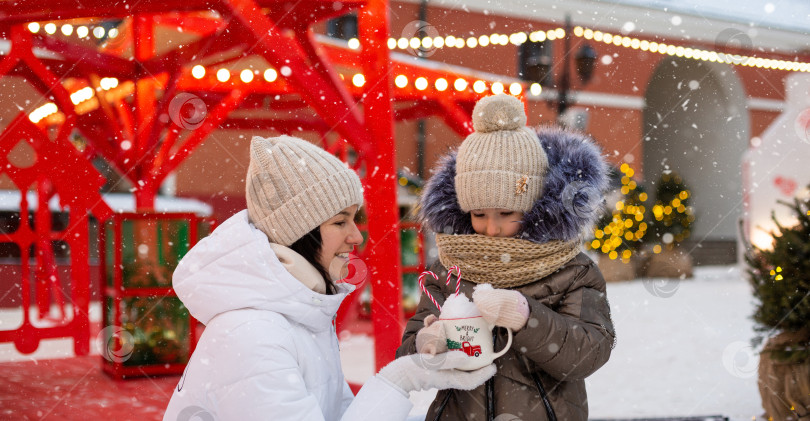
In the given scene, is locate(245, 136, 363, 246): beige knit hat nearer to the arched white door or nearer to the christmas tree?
the christmas tree

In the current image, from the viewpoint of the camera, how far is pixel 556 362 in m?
1.90

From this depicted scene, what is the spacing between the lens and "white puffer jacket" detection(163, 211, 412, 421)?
154 cm

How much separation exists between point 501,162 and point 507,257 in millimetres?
278

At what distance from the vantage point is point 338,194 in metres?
1.88

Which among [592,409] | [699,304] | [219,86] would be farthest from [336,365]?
[699,304]

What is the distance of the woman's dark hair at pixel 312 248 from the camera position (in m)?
1.87

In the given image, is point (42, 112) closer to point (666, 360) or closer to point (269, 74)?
point (269, 74)

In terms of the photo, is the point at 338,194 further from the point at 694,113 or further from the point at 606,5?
the point at 694,113

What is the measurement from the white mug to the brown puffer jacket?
151 millimetres

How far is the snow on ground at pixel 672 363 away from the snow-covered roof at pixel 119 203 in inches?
182

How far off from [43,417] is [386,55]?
3080 mm

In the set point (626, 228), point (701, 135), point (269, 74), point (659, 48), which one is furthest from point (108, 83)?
point (701, 135)

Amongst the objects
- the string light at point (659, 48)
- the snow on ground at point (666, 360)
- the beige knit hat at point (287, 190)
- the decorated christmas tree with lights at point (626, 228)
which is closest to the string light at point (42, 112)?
the snow on ground at point (666, 360)

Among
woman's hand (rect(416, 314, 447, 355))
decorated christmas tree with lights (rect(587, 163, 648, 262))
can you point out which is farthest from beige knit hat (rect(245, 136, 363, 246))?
decorated christmas tree with lights (rect(587, 163, 648, 262))
